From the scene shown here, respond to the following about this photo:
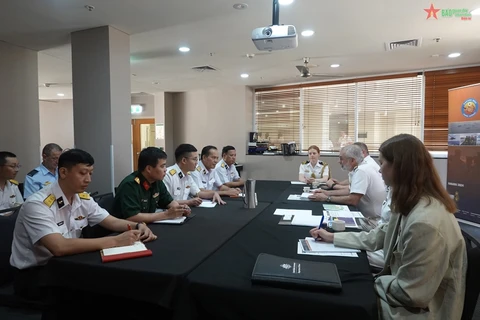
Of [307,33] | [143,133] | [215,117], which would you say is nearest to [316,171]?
[307,33]

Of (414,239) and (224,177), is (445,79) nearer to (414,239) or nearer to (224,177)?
(224,177)

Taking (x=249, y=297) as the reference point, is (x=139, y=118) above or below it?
above

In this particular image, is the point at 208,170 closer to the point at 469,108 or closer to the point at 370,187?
the point at 370,187

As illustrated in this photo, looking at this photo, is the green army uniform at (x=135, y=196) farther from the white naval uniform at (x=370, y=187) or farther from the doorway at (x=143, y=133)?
the doorway at (x=143, y=133)

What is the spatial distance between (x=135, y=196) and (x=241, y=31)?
101 inches

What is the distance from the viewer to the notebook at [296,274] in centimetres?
104

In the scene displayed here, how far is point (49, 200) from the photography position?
4.92 ft

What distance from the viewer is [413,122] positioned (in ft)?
19.3

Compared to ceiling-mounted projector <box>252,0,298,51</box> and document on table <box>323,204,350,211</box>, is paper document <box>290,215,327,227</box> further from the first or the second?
ceiling-mounted projector <box>252,0,298,51</box>

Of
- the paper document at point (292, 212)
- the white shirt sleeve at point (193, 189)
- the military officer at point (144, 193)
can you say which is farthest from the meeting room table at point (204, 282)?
the white shirt sleeve at point (193, 189)

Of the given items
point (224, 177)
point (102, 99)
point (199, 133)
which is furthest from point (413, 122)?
point (102, 99)

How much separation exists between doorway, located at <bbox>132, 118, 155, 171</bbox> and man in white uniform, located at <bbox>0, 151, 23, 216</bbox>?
231 inches

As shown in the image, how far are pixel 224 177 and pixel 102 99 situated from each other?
1779 mm

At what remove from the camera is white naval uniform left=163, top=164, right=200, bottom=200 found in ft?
9.03
